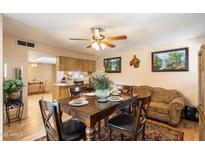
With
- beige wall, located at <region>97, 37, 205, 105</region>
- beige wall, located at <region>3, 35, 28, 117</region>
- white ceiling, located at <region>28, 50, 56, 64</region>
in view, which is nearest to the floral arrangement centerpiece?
beige wall, located at <region>3, 35, 28, 117</region>

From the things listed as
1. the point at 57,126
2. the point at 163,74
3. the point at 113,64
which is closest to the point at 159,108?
the point at 163,74

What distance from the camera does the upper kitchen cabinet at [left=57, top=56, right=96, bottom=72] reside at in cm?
467

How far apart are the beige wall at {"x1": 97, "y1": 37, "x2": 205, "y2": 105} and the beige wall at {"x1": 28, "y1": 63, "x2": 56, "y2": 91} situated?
570cm

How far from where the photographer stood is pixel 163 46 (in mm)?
3912

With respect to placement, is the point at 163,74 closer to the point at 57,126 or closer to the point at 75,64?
the point at 75,64

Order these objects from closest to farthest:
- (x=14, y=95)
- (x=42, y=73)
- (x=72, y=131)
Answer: (x=72, y=131), (x=14, y=95), (x=42, y=73)

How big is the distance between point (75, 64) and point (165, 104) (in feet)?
11.8

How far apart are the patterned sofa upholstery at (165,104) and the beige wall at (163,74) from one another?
29cm

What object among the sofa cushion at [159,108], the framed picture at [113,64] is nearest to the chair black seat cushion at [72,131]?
the sofa cushion at [159,108]

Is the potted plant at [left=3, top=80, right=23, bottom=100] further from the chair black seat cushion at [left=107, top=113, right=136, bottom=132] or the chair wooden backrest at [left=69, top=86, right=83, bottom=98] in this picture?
the chair black seat cushion at [left=107, top=113, right=136, bottom=132]

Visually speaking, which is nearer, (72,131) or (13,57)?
(72,131)

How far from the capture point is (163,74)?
3.95 meters
